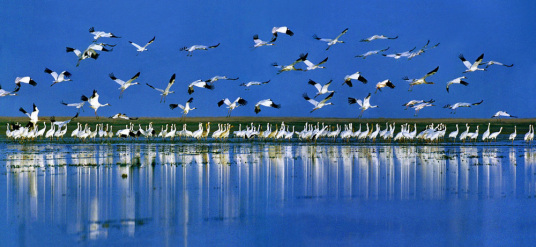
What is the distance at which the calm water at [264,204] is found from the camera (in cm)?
1054

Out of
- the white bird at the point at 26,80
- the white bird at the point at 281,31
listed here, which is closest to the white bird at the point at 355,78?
the white bird at the point at 281,31

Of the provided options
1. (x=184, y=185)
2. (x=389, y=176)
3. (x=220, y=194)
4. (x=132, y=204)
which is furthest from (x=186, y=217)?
(x=389, y=176)

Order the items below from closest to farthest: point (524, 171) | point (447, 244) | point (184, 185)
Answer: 1. point (447, 244)
2. point (184, 185)
3. point (524, 171)

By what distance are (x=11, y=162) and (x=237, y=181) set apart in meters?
9.09

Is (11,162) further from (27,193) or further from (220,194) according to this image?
(220,194)

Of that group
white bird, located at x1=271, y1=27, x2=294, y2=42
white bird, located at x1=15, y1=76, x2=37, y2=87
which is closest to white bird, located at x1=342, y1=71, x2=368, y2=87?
white bird, located at x1=271, y1=27, x2=294, y2=42

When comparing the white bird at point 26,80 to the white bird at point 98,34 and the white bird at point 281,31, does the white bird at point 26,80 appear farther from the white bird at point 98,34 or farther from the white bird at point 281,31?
the white bird at point 281,31

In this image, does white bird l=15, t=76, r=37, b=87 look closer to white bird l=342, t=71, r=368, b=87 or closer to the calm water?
the calm water

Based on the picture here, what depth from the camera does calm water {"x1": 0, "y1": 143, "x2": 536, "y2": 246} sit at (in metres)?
10.5

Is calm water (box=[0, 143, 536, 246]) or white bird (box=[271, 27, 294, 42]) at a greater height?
white bird (box=[271, 27, 294, 42])

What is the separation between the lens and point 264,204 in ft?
44.7

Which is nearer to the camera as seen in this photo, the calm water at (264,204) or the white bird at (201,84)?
the calm water at (264,204)

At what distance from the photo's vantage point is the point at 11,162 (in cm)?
2241

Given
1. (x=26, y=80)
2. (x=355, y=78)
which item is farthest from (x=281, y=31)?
(x=26, y=80)
